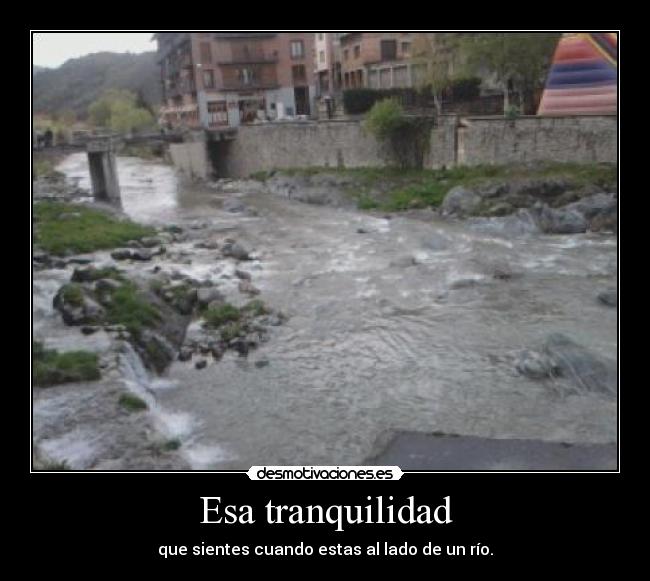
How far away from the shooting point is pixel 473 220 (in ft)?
71.5

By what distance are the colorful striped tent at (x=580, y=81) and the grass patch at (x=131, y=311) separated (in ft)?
52.9

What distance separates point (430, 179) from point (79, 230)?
12925 mm

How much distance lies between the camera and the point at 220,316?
43.5 feet

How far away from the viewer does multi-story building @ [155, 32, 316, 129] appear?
42.1m

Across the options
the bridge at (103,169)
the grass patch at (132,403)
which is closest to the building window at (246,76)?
the bridge at (103,169)

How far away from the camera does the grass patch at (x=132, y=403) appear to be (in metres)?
9.23

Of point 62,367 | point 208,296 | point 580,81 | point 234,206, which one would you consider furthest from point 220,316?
point 580,81

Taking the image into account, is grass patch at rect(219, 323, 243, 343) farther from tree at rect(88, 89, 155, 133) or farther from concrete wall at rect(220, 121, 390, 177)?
tree at rect(88, 89, 155, 133)

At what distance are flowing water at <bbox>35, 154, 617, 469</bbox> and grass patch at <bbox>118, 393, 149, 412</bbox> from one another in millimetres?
400

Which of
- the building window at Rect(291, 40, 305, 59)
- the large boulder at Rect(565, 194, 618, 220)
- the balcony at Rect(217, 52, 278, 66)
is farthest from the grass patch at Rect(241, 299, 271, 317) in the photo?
the building window at Rect(291, 40, 305, 59)

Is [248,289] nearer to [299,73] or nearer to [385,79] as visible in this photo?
[385,79]

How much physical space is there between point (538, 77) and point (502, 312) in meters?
18.2

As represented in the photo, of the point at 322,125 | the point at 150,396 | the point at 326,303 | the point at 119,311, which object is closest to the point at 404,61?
the point at 322,125

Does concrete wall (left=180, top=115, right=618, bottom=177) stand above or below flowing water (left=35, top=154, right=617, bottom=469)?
above
